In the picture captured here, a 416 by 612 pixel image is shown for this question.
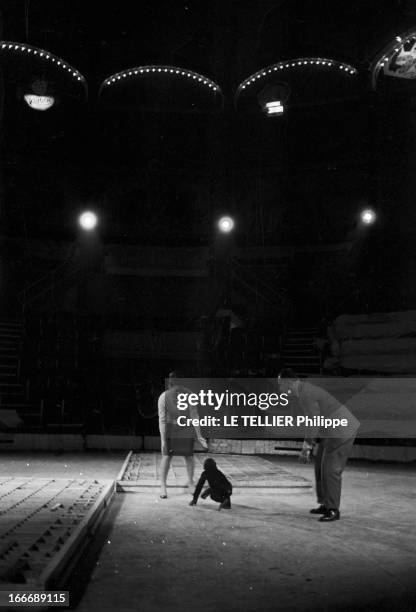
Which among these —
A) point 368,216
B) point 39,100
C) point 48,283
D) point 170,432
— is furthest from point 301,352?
point 39,100

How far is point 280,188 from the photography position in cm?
2453

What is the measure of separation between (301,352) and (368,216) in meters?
6.23

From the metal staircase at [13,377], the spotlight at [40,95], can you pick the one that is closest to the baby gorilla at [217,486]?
the metal staircase at [13,377]

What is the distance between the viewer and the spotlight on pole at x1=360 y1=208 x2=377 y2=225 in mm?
21656

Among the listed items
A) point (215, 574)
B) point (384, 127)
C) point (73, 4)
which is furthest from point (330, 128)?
point (215, 574)

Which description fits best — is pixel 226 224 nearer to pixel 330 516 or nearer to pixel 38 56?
pixel 38 56

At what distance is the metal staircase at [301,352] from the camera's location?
19333 millimetres

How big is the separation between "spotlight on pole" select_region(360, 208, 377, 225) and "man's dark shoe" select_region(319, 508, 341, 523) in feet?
54.9

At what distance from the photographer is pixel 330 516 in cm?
656

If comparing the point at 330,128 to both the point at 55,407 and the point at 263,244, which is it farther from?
the point at 55,407

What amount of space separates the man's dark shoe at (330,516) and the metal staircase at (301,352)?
40.8ft

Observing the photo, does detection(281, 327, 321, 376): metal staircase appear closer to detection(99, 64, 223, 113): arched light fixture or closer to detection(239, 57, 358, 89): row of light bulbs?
detection(239, 57, 358, 89): row of light bulbs

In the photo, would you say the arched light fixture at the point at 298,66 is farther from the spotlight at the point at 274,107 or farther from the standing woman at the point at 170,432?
the standing woman at the point at 170,432

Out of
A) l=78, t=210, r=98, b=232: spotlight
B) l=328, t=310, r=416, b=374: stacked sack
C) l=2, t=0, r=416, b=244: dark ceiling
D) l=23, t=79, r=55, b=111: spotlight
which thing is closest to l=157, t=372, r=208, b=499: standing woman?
l=328, t=310, r=416, b=374: stacked sack
